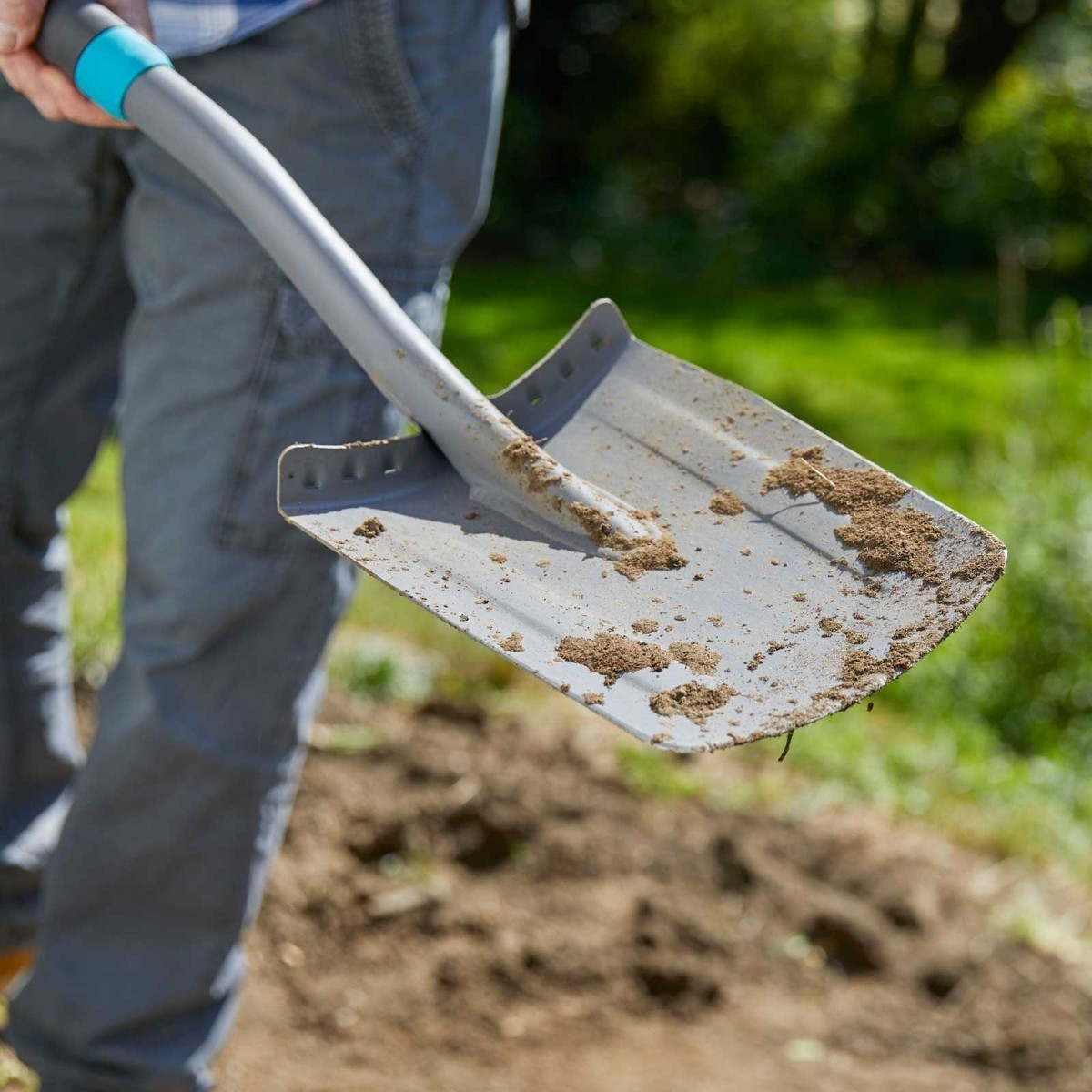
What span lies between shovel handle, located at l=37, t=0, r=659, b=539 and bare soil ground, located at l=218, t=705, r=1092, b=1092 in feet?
3.24

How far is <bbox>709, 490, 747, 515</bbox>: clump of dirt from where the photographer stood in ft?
4.74

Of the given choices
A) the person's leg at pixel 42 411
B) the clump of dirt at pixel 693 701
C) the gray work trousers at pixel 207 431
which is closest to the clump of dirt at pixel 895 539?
the clump of dirt at pixel 693 701

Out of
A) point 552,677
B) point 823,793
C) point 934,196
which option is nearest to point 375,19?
point 552,677

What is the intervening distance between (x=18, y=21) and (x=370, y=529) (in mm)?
618

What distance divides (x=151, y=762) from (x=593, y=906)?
3.33ft

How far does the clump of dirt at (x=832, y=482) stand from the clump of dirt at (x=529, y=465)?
0.73 ft

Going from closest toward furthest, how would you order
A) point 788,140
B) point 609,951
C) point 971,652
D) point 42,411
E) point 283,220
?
point 283,220, point 42,411, point 609,951, point 971,652, point 788,140

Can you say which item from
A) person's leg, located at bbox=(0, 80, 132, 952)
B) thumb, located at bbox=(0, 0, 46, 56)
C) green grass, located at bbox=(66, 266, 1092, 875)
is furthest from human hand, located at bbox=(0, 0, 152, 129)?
green grass, located at bbox=(66, 266, 1092, 875)

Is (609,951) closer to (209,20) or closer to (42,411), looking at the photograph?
(42,411)

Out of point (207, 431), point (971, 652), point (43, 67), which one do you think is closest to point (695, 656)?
point (207, 431)

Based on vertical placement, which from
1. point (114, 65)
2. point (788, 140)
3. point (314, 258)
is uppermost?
point (114, 65)

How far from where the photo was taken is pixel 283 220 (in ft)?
4.33

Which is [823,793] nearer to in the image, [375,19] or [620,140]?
[375,19]

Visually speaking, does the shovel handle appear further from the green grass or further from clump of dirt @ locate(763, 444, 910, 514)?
the green grass
